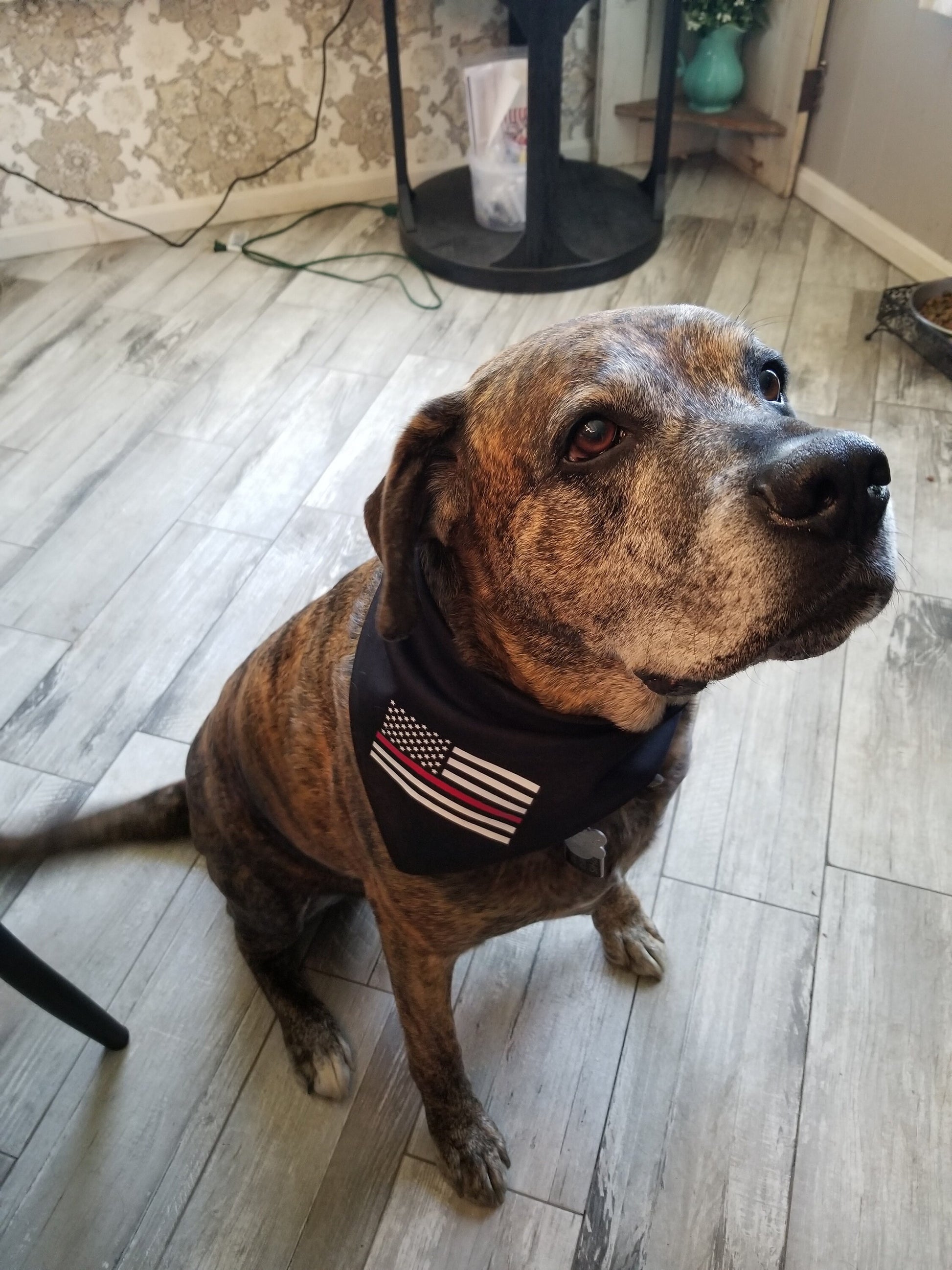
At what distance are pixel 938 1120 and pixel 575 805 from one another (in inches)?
35.4

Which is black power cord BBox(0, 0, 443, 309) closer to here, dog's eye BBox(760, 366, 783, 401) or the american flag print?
dog's eye BBox(760, 366, 783, 401)

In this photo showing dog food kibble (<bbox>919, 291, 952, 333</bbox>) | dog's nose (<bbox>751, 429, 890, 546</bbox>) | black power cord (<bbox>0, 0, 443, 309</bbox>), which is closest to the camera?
dog's nose (<bbox>751, 429, 890, 546</bbox>)

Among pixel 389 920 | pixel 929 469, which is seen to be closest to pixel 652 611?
pixel 389 920

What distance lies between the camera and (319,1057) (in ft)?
5.00

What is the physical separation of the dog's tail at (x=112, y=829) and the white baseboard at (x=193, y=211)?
9.76 ft

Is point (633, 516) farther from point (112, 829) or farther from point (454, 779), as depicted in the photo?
point (112, 829)

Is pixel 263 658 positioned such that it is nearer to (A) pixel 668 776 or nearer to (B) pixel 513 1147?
(A) pixel 668 776

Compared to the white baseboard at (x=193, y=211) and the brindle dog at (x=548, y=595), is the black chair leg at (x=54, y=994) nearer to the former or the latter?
the brindle dog at (x=548, y=595)

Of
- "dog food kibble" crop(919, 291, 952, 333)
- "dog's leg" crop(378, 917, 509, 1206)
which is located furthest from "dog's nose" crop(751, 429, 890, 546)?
"dog food kibble" crop(919, 291, 952, 333)

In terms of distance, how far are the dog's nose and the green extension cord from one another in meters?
2.70

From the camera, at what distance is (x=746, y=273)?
11.2 ft

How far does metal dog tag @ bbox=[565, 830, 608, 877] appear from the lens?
124 centimetres

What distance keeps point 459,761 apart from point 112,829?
910mm

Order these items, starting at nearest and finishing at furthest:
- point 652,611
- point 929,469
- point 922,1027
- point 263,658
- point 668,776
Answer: point 652,611 < point 668,776 < point 263,658 < point 922,1027 < point 929,469
